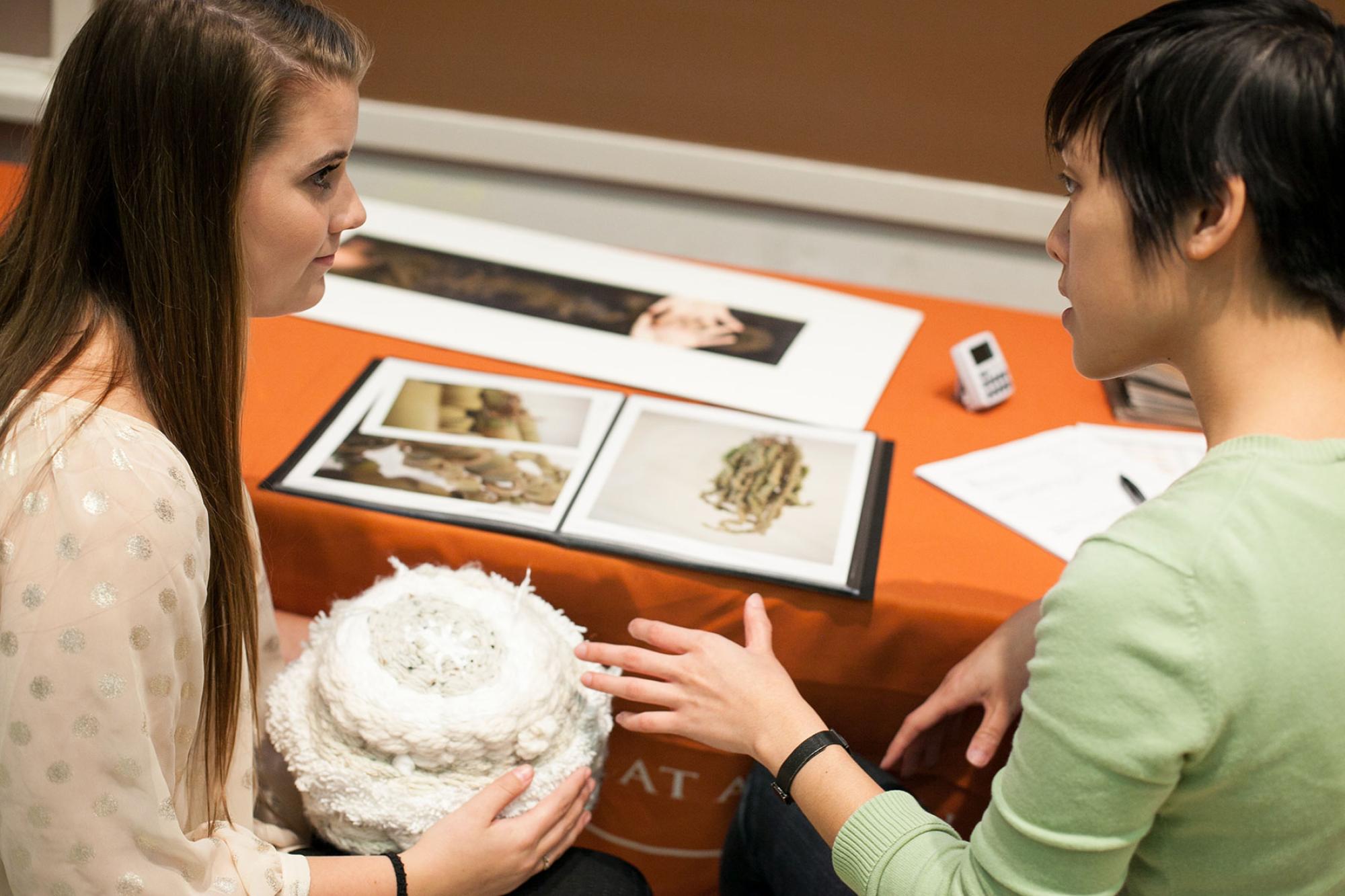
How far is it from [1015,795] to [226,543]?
0.59 metres

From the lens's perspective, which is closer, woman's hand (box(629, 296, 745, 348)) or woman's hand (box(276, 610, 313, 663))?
woman's hand (box(276, 610, 313, 663))

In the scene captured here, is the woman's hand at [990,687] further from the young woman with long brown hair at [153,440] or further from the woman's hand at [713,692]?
the young woman with long brown hair at [153,440]

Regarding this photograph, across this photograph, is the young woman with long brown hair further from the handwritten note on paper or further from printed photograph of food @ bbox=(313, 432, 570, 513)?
the handwritten note on paper

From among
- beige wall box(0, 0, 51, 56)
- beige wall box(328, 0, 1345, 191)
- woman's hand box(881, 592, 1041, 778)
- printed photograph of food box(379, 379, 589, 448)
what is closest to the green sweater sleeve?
woman's hand box(881, 592, 1041, 778)

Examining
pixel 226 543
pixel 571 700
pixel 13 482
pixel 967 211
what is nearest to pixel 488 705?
pixel 571 700

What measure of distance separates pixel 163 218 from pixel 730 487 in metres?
0.65

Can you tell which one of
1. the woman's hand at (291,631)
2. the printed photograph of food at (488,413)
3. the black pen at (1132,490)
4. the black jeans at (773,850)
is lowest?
the black jeans at (773,850)

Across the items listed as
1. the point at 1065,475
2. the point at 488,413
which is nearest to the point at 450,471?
the point at 488,413

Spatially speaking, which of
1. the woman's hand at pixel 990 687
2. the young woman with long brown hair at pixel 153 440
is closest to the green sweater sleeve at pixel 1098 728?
the woman's hand at pixel 990 687

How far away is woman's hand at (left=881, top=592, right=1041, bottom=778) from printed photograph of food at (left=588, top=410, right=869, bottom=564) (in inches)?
6.7

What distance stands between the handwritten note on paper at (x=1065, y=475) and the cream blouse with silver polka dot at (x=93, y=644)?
0.83 metres

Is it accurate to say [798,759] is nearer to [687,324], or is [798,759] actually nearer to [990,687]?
[990,687]

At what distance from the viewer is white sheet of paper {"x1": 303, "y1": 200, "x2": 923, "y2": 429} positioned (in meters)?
1.47

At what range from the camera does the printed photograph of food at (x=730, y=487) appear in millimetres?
1209
